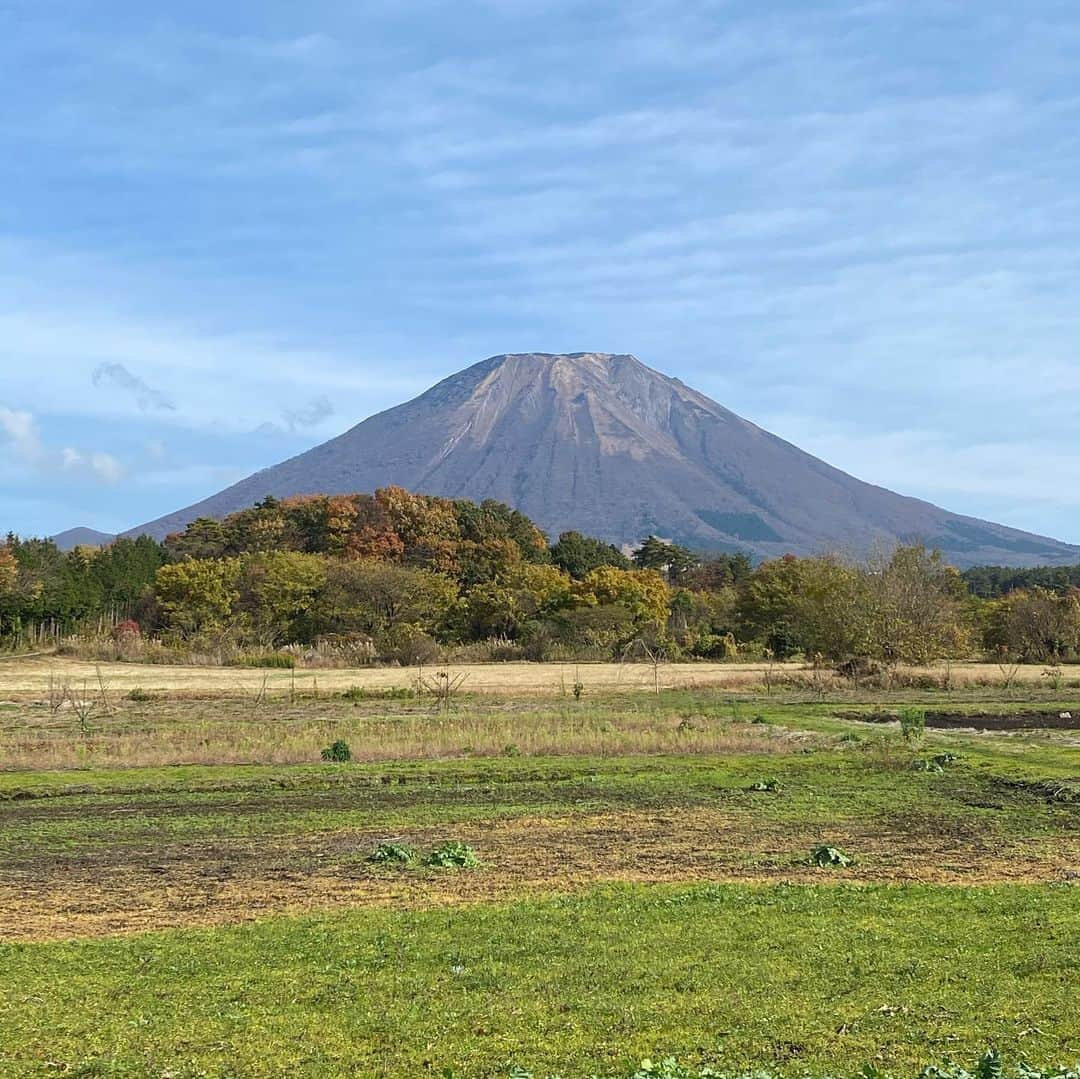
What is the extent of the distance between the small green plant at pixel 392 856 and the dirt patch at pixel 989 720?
23.7m

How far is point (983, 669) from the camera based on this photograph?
2303 inches

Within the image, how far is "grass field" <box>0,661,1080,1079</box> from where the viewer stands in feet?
24.7

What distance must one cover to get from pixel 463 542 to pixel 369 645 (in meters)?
26.6

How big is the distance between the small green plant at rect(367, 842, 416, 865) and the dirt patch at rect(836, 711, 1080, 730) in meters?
23.7

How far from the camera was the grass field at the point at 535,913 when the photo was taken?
24.7 feet

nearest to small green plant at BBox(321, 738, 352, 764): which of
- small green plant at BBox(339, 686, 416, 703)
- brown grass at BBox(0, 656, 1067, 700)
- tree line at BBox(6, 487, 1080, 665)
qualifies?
small green plant at BBox(339, 686, 416, 703)

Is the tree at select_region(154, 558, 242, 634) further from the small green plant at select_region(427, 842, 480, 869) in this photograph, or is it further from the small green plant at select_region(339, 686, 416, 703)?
the small green plant at select_region(427, 842, 480, 869)

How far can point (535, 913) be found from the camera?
37.4ft

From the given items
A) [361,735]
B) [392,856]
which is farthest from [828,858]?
[361,735]

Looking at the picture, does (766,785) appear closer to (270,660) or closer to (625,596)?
(270,660)

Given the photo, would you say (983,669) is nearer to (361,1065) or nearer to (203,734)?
(203,734)

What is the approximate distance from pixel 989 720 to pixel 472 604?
165 ft

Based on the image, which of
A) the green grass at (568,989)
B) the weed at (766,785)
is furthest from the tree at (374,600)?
the green grass at (568,989)

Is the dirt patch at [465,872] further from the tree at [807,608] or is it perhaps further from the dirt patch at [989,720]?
the tree at [807,608]
